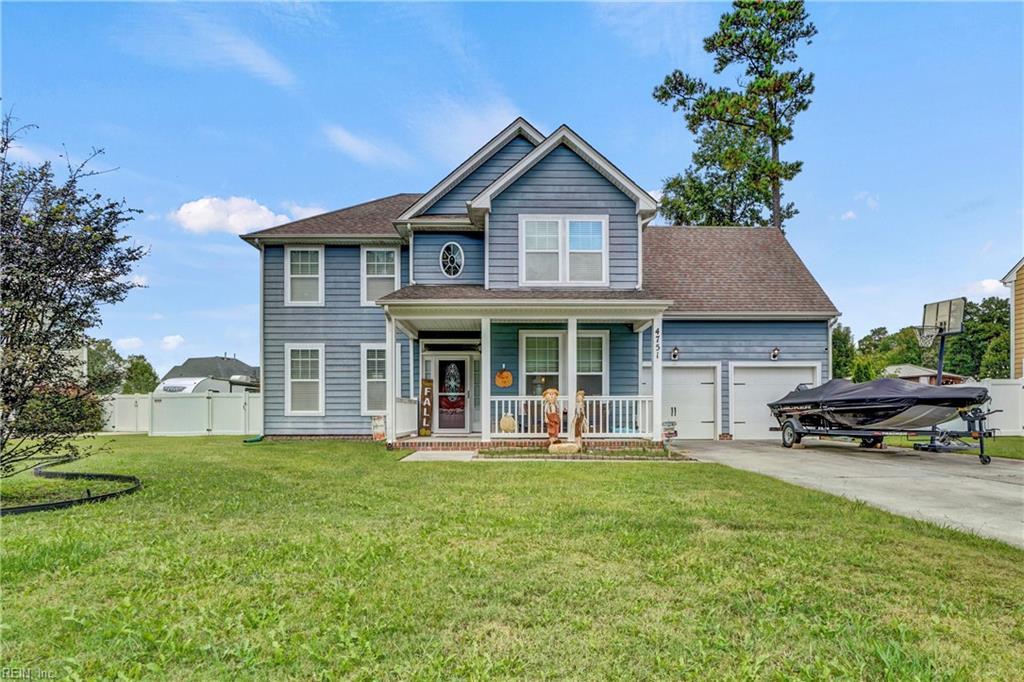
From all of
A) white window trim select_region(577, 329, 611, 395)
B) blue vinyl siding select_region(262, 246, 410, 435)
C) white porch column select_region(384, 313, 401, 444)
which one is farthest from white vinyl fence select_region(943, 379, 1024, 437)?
blue vinyl siding select_region(262, 246, 410, 435)

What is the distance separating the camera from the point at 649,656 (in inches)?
103

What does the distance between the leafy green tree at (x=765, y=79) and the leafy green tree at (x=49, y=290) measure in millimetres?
20441

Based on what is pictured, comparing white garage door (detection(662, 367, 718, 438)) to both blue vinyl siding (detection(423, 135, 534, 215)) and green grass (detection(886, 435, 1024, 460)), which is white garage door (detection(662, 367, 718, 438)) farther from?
blue vinyl siding (detection(423, 135, 534, 215))

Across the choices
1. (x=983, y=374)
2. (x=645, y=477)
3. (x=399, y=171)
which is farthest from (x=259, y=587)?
(x=983, y=374)

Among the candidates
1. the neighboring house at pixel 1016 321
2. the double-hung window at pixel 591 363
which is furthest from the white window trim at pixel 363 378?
the neighboring house at pixel 1016 321

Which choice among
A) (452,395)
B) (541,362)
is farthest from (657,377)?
(452,395)

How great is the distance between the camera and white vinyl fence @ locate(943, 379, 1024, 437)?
15.7 meters

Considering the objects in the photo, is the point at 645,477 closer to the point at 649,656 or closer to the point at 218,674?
the point at 649,656

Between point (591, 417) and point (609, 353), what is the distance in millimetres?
1673

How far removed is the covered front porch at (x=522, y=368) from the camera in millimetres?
11266

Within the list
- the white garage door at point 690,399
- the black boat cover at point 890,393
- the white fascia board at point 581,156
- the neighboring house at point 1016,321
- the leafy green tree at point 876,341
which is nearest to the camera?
the black boat cover at point 890,393

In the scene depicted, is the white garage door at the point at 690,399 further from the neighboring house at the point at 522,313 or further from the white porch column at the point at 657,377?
the white porch column at the point at 657,377

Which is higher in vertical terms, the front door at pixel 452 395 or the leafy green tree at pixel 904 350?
the leafy green tree at pixel 904 350

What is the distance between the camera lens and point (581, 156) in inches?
494
